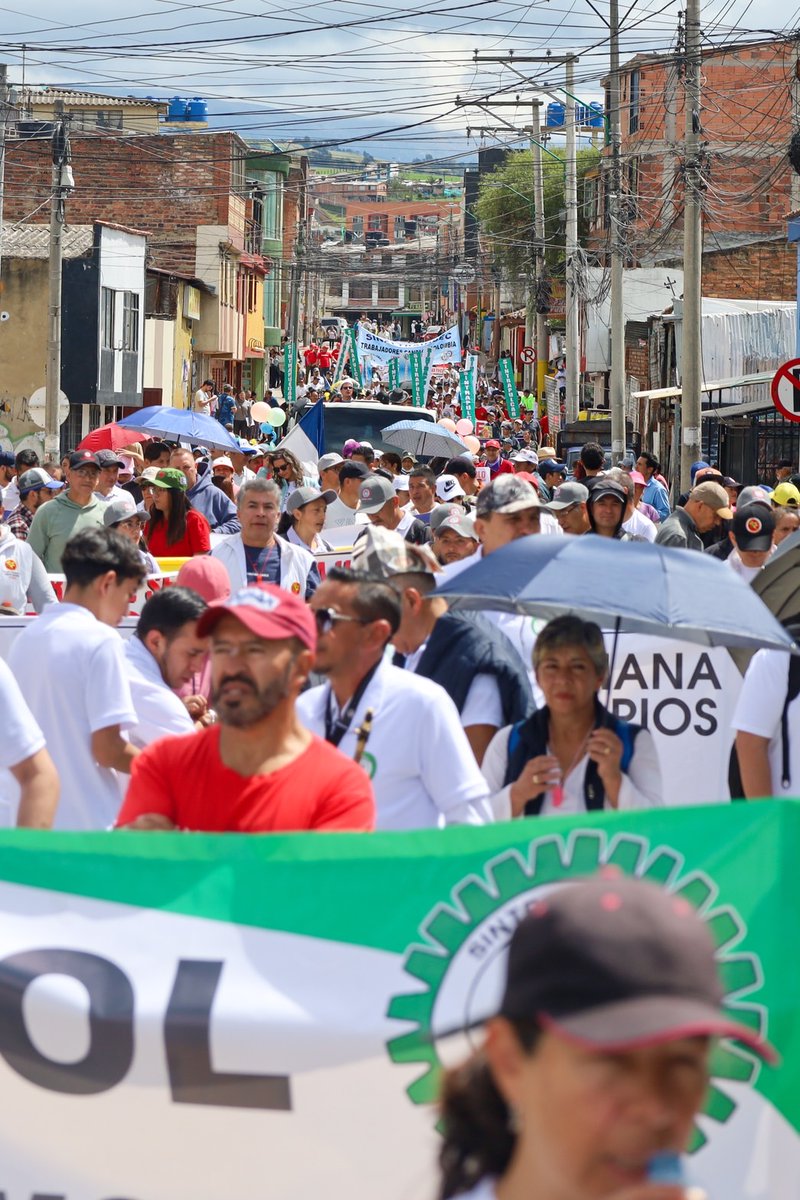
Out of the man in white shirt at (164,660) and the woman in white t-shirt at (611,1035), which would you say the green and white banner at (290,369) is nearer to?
the man in white shirt at (164,660)

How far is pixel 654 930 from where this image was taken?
178 centimetres

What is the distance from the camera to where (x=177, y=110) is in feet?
234

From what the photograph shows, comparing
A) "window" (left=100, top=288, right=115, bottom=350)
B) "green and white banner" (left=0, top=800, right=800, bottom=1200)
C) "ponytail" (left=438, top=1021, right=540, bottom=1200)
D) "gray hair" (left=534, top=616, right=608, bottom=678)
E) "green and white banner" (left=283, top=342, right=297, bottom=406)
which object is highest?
"window" (left=100, top=288, right=115, bottom=350)

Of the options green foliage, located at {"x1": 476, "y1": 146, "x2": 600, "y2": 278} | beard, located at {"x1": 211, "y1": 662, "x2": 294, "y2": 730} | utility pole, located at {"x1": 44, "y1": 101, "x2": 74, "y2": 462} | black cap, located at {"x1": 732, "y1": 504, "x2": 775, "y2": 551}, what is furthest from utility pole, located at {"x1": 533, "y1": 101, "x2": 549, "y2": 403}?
beard, located at {"x1": 211, "y1": 662, "x2": 294, "y2": 730}

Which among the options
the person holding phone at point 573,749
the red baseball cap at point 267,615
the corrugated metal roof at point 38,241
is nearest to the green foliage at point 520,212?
the corrugated metal roof at point 38,241

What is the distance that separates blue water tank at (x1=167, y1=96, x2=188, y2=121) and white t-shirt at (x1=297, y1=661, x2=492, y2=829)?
226 feet

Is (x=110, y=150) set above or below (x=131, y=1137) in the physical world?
above

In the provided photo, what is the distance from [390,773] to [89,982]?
4.00 ft

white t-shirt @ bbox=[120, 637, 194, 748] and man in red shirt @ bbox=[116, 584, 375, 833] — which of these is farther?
white t-shirt @ bbox=[120, 637, 194, 748]

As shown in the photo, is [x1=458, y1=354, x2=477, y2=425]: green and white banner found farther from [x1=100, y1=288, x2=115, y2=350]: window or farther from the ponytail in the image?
the ponytail

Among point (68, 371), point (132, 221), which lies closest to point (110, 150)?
point (132, 221)

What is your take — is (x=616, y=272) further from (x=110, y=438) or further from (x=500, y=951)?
(x=500, y=951)

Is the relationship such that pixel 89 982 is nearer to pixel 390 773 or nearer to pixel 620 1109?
pixel 390 773

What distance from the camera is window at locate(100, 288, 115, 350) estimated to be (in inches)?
1732
